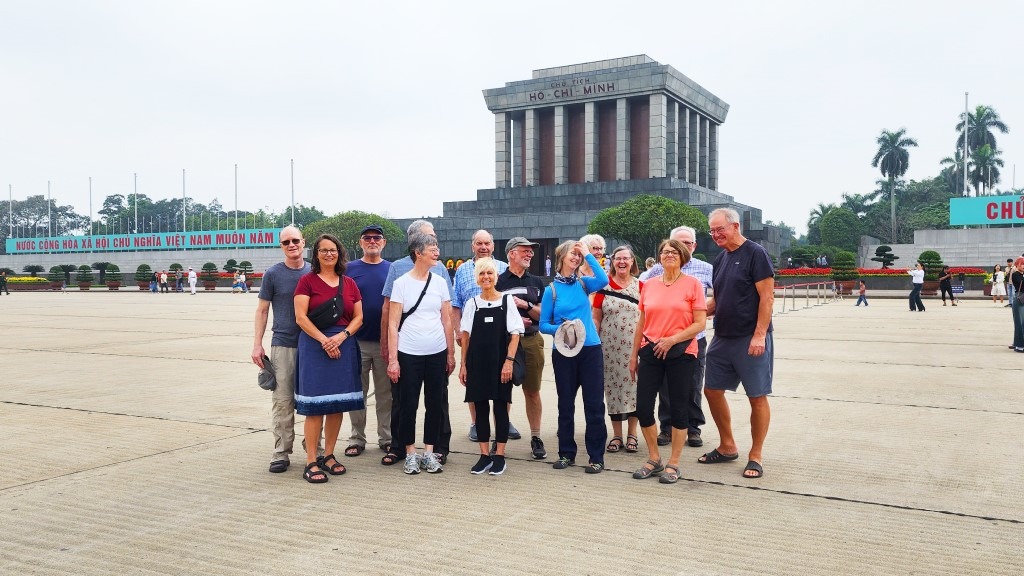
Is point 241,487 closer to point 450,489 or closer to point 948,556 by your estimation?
point 450,489

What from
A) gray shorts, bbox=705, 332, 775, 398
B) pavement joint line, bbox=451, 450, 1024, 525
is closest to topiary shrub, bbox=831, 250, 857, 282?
gray shorts, bbox=705, 332, 775, 398

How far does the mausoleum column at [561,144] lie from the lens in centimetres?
6038

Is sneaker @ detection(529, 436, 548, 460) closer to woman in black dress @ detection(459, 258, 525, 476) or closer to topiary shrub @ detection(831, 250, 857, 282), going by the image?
woman in black dress @ detection(459, 258, 525, 476)

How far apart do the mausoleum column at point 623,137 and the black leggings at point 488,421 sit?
5373cm

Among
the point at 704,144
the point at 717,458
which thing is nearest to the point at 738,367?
the point at 717,458

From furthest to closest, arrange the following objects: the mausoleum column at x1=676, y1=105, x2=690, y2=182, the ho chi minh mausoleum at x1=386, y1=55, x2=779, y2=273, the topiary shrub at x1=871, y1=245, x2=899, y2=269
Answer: the mausoleum column at x1=676, y1=105, x2=690, y2=182 < the ho chi minh mausoleum at x1=386, y1=55, x2=779, y2=273 < the topiary shrub at x1=871, y1=245, x2=899, y2=269

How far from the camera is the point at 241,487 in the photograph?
16.2 ft

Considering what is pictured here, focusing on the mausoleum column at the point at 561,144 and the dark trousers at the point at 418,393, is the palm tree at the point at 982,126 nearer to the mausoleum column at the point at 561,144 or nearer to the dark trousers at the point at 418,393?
the mausoleum column at the point at 561,144

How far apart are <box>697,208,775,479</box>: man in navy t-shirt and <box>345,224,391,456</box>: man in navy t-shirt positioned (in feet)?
8.03

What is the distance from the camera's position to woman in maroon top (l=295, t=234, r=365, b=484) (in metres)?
5.15

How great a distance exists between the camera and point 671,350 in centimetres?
521

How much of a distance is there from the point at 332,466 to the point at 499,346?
141cm

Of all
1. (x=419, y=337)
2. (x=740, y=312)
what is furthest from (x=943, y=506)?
(x=419, y=337)

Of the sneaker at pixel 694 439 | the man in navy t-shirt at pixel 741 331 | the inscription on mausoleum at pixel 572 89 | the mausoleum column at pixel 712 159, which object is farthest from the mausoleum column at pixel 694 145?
the man in navy t-shirt at pixel 741 331
